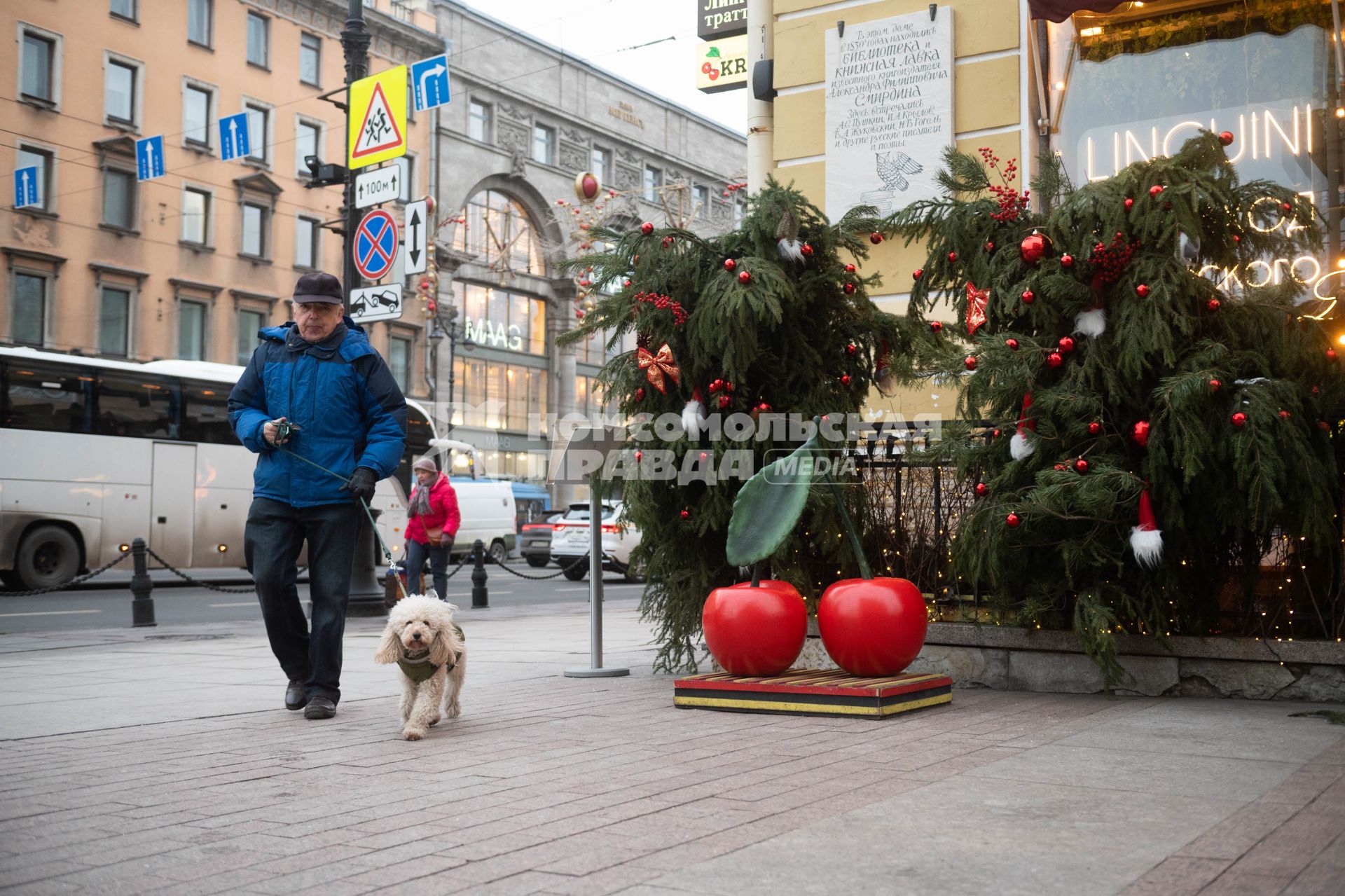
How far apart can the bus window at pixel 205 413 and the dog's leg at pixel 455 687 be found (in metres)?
17.8

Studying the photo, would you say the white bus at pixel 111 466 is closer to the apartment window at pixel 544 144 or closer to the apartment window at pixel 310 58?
the apartment window at pixel 310 58

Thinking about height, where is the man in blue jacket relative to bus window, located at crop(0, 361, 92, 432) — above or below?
below

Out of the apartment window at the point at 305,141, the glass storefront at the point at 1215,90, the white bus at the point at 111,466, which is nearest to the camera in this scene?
the glass storefront at the point at 1215,90

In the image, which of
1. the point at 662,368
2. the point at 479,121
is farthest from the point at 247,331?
the point at 662,368

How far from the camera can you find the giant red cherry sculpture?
6.96m

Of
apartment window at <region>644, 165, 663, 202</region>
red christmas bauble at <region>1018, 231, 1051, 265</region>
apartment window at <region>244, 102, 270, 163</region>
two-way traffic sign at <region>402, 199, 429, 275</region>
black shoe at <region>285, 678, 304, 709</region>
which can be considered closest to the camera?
black shoe at <region>285, 678, 304, 709</region>

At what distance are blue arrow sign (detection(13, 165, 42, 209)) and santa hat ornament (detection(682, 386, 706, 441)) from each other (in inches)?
1276

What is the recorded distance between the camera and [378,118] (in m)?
14.7

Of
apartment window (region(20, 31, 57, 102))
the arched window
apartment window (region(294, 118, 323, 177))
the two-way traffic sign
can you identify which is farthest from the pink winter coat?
the arched window

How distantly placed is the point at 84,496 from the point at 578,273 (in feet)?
51.9

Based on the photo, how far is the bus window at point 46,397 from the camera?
2030 centimetres

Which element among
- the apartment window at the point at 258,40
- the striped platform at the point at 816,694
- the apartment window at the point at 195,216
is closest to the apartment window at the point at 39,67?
the apartment window at the point at 195,216

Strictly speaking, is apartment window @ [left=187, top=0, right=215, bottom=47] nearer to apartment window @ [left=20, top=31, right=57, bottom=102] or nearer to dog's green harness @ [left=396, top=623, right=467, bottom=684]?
apartment window @ [left=20, top=31, right=57, bottom=102]

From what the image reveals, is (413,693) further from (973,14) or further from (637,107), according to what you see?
(637,107)
